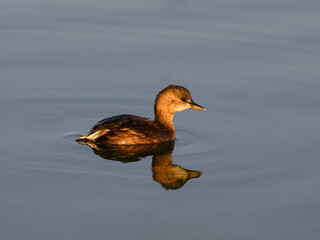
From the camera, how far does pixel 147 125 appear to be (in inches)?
416

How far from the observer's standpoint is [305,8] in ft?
49.4

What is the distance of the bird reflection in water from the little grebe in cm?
9

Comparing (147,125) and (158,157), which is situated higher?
(147,125)

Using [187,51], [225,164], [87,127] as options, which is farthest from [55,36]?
[225,164]

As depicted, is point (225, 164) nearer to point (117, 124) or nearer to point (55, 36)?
point (117, 124)

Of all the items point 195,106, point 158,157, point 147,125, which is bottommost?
point 158,157

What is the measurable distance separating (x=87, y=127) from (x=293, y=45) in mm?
4691

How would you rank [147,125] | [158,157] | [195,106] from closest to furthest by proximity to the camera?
[158,157] < [147,125] < [195,106]

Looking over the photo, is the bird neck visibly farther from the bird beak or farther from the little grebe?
the bird beak

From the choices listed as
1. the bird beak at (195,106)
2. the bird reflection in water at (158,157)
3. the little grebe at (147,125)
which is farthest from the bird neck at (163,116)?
the bird reflection in water at (158,157)

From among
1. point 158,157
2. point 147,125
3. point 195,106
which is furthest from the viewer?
point 195,106

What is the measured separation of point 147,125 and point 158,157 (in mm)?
742

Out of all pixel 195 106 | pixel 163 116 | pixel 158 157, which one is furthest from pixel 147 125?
pixel 195 106

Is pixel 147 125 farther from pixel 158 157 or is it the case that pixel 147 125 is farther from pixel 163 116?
pixel 158 157
